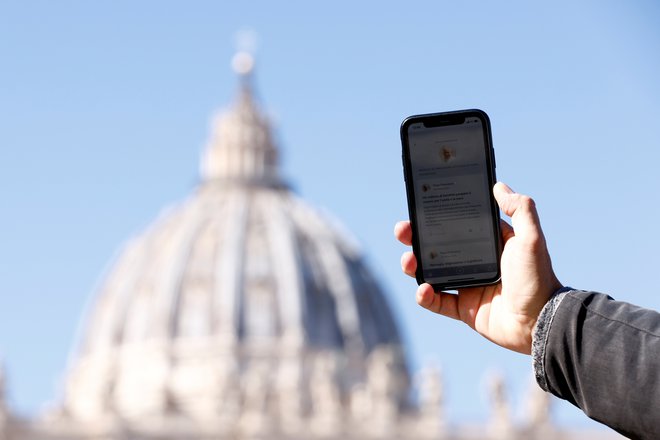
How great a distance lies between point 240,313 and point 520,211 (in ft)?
367

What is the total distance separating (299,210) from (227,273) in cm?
968

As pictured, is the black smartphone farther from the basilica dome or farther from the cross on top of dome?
the cross on top of dome

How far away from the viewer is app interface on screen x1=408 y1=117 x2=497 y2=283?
5559mm

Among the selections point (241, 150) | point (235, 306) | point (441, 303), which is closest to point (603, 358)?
point (441, 303)

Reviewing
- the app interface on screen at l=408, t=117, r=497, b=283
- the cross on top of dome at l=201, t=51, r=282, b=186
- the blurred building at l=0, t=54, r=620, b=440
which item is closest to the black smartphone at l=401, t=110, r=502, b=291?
the app interface on screen at l=408, t=117, r=497, b=283

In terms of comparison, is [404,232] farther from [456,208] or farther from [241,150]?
[241,150]

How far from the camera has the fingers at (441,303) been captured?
566cm

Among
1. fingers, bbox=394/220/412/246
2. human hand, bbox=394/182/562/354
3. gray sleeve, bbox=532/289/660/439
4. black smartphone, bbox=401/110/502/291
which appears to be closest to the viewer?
gray sleeve, bbox=532/289/660/439

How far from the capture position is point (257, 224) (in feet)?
406

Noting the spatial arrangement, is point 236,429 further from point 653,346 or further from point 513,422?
point 653,346

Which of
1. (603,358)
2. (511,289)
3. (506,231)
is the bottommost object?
(603,358)

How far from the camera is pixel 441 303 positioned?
579cm

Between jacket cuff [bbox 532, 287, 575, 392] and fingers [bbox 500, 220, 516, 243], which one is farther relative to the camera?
fingers [bbox 500, 220, 516, 243]

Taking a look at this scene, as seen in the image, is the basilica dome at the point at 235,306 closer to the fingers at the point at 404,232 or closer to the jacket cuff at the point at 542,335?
the fingers at the point at 404,232
